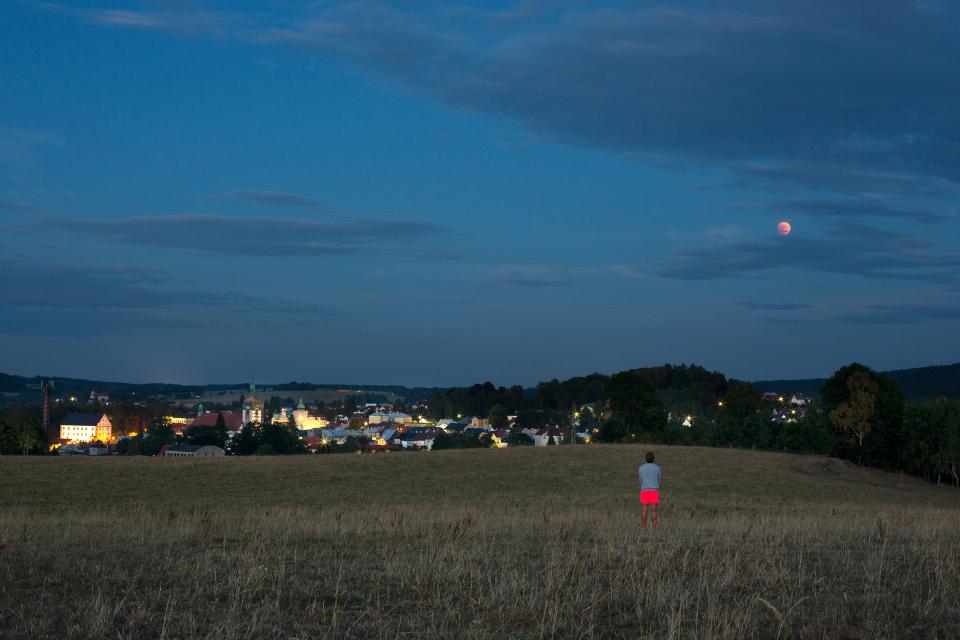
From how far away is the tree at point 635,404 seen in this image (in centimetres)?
8944

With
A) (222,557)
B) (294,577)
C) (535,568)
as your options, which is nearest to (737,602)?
(535,568)

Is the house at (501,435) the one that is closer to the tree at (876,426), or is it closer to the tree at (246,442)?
the tree at (246,442)

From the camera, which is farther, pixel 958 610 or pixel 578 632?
pixel 958 610

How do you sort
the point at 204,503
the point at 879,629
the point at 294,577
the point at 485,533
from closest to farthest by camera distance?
the point at 879,629
the point at 294,577
the point at 485,533
the point at 204,503

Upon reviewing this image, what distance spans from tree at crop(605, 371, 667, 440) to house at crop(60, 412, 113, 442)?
13037 centimetres

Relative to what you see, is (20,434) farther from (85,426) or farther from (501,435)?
(85,426)

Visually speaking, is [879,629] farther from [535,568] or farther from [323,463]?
[323,463]

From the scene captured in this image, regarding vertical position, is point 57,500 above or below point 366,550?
below

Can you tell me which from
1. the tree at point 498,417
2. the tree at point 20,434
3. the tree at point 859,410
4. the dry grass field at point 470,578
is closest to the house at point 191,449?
the tree at point 20,434

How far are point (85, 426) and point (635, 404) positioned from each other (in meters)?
144

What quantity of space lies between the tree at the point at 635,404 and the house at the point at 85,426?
13037cm

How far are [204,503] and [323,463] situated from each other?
20.6 m

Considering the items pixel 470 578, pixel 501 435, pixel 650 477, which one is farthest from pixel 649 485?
pixel 501 435

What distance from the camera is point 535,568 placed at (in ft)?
35.6
